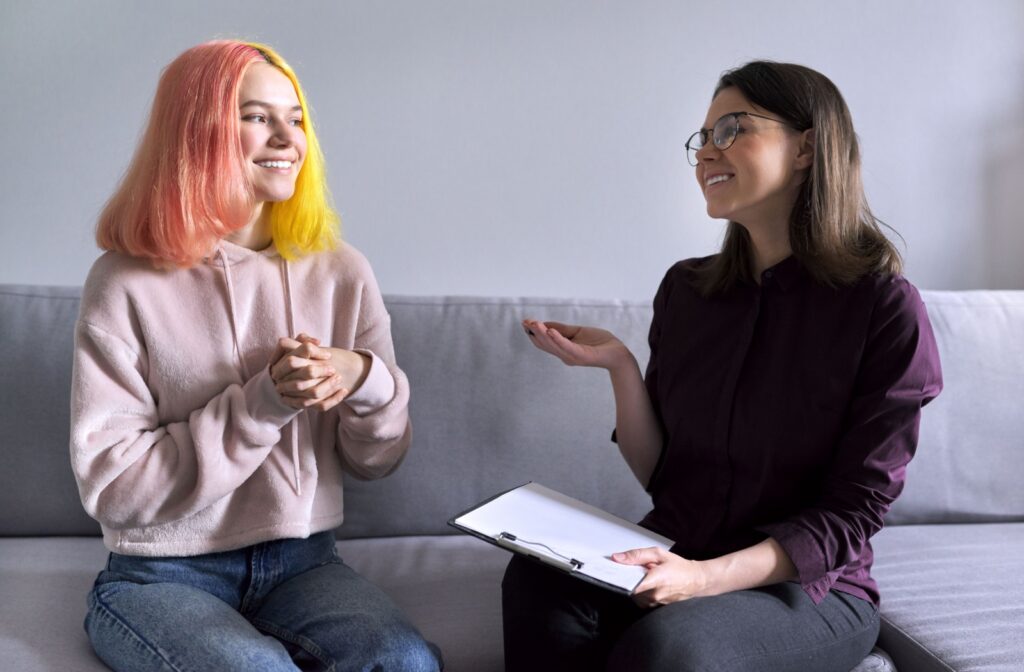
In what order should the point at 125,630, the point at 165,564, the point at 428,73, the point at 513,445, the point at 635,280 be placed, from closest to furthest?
the point at 125,630
the point at 165,564
the point at 513,445
the point at 428,73
the point at 635,280

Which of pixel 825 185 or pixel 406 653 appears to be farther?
pixel 825 185

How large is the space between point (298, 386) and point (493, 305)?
68 cm

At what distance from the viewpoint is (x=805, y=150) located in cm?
136

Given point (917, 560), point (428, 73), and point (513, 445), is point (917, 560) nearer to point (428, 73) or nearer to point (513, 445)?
point (513, 445)

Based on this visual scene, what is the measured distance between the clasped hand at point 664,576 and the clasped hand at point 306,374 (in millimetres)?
429

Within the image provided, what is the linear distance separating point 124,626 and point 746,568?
0.80 meters

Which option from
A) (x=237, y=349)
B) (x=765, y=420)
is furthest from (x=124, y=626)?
(x=765, y=420)

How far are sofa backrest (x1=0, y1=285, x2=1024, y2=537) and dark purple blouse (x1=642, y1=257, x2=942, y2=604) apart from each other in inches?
13.0

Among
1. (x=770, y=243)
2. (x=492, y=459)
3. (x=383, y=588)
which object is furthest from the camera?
(x=492, y=459)

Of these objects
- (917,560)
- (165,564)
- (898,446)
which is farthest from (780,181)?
(165,564)

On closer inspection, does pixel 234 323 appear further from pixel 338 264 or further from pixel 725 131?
pixel 725 131

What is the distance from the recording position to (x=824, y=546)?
1.22 m

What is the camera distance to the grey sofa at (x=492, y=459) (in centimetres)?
156

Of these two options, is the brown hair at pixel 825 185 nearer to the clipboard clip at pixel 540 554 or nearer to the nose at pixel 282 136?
the clipboard clip at pixel 540 554
